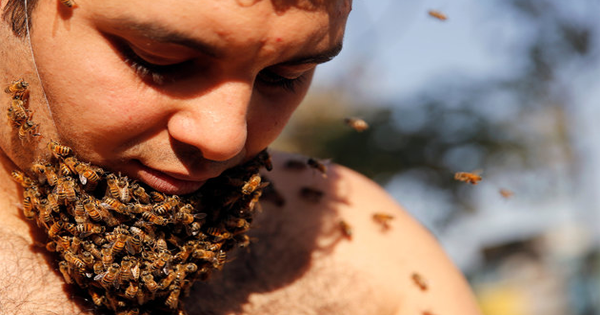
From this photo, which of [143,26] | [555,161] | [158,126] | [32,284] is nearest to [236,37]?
[143,26]

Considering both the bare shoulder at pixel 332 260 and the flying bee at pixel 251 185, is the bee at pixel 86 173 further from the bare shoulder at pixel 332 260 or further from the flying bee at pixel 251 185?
the bare shoulder at pixel 332 260

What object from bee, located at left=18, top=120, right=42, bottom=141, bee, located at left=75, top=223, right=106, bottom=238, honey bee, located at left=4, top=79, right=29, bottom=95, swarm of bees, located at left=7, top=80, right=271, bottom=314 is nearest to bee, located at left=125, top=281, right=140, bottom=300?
swarm of bees, located at left=7, top=80, right=271, bottom=314

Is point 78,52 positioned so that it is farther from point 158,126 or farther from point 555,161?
point 555,161

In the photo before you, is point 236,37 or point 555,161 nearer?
point 236,37

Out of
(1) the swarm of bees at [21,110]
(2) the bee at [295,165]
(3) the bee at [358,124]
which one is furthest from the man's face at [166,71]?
(3) the bee at [358,124]

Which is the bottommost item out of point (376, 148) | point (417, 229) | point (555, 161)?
point (555, 161)

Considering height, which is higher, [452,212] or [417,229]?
[417,229]

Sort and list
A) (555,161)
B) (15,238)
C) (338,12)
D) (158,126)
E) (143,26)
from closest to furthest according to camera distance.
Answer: (143,26), (158,126), (338,12), (15,238), (555,161)
